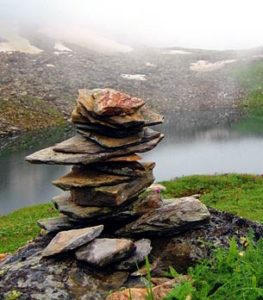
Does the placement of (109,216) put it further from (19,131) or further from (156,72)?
(156,72)

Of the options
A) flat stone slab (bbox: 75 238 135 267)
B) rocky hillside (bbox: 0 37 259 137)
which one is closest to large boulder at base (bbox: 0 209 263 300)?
flat stone slab (bbox: 75 238 135 267)

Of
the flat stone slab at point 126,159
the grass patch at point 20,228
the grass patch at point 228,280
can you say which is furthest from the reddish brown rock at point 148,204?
the grass patch at point 20,228

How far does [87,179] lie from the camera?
17594 millimetres

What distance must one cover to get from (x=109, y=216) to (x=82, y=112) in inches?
138

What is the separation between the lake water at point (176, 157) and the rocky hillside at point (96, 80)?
13567mm

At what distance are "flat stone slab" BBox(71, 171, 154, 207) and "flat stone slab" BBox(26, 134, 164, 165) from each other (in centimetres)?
99

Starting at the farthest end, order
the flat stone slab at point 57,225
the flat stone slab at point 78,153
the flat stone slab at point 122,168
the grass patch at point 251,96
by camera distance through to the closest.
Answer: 1. the grass patch at point 251,96
2. the flat stone slab at point 57,225
3. the flat stone slab at point 122,168
4. the flat stone slab at point 78,153

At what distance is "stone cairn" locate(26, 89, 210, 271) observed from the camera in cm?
1709

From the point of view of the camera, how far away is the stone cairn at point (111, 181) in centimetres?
1709

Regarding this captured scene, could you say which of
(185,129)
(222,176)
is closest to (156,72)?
(185,129)

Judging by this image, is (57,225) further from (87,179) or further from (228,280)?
(228,280)

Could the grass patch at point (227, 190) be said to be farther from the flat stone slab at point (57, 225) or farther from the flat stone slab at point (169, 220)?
the flat stone slab at point (57, 225)

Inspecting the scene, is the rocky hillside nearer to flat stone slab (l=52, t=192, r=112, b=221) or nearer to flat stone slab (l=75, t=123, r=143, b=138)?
flat stone slab (l=52, t=192, r=112, b=221)

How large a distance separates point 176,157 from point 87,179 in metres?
53.3
